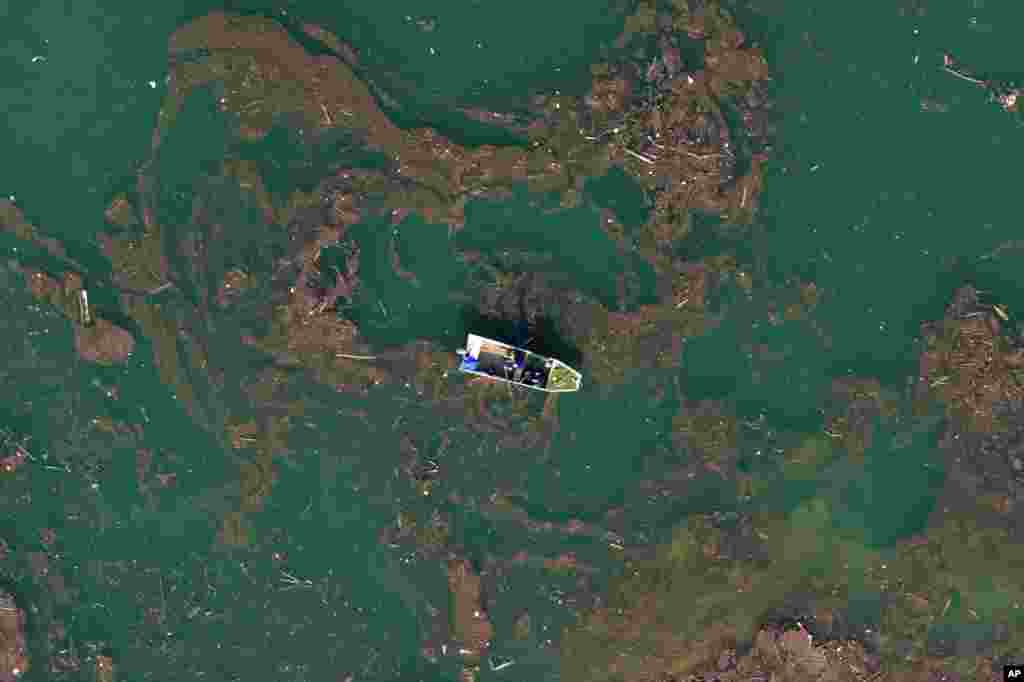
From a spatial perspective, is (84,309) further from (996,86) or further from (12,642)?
(996,86)

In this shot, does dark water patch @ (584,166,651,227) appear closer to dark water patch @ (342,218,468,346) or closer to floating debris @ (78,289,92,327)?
dark water patch @ (342,218,468,346)

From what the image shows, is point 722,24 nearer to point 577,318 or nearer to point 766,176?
point 766,176

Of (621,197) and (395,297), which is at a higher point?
(621,197)

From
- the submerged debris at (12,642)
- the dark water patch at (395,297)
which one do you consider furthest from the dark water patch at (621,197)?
the submerged debris at (12,642)

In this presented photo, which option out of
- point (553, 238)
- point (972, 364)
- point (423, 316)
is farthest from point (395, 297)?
point (972, 364)

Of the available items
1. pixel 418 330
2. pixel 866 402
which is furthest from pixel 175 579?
pixel 866 402

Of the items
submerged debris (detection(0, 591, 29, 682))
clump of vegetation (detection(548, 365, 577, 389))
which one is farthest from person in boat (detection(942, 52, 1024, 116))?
submerged debris (detection(0, 591, 29, 682))
